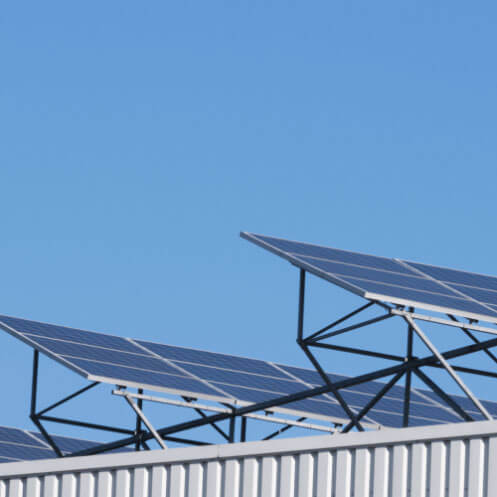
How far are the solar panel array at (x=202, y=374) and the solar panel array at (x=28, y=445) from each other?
12.1 ft

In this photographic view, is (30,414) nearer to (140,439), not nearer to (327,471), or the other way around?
(140,439)

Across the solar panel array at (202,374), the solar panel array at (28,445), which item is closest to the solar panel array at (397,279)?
the solar panel array at (202,374)

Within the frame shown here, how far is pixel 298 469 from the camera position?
20.4 metres

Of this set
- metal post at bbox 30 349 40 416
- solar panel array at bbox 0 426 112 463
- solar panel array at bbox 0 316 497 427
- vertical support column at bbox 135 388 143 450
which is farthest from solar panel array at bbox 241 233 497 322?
solar panel array at bbox 0 426 112 463

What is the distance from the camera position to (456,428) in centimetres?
1938

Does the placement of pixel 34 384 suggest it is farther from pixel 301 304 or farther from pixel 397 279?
pixel 397 279

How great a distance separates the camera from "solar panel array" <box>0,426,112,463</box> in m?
40.1

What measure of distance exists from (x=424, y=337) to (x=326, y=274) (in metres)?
2.06

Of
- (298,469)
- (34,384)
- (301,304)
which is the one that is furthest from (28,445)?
(298,469)

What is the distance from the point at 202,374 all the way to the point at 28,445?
7.43m

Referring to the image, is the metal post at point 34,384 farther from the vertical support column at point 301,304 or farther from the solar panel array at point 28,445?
the vertical support column at point 301,304

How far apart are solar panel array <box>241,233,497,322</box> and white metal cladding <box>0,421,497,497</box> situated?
8.14 meters

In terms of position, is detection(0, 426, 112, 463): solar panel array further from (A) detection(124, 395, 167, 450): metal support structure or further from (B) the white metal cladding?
(B) the white metal cladding

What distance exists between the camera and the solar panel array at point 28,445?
40125 millimetres
